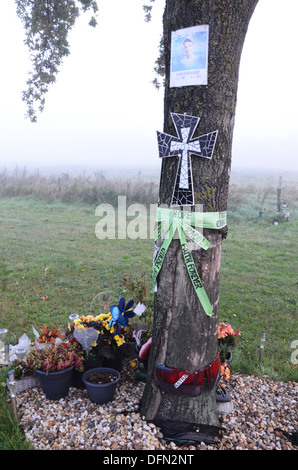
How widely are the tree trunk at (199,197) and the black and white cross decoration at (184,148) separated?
0.04 metres

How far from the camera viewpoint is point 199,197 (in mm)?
2262

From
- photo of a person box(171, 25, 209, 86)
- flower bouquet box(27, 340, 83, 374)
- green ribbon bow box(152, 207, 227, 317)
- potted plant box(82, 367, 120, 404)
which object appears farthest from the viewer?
flower bouquet box(27, 340, 83, 374)

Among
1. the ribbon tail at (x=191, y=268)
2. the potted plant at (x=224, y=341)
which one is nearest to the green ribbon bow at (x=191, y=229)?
the ribbon tail at (x=191, y=268)

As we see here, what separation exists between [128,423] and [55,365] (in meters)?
0.70

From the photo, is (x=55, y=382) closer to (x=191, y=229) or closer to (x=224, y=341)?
(x=224, y=341)

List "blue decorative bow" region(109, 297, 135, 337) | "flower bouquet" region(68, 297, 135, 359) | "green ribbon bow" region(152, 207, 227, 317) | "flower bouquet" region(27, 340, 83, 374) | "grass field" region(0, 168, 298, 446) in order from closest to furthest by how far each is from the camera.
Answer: "green ribbon bow" region(152, 207, 227, 317), "flower bouquet" region(27, 340, 83, 374), "flower bouquet" region(68, 297, 135, 359), "blue decorative bow" region(109, 297, 135, 337), "grass field" region(0, 168, 298, 446)

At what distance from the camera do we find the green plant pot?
2588mm

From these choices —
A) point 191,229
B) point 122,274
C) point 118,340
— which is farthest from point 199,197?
point 122,274

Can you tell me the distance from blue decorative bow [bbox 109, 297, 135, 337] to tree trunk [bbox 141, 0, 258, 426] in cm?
49

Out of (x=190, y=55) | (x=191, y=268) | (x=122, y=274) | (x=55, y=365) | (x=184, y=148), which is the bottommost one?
(x=122, y=274)

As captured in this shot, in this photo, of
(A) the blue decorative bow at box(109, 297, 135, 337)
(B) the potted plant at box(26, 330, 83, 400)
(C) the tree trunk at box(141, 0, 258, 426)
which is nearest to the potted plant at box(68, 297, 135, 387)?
(A) the blue decorative bow at box(109, 297, 135, 337)

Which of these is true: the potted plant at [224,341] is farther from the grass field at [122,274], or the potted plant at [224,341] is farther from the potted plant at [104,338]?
the potted plant at [104,338]

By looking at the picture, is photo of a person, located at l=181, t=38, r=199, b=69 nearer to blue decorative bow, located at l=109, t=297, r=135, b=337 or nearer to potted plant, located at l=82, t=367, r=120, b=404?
blue decorative bow, located at l=109, t=297, r=135, b=337

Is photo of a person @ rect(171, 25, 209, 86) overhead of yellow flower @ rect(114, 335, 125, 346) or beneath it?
overhead
